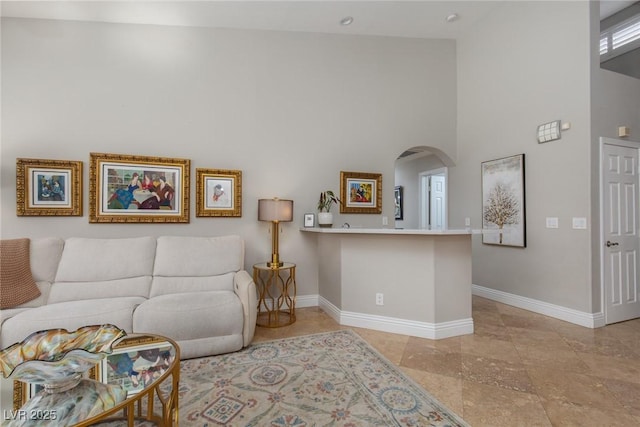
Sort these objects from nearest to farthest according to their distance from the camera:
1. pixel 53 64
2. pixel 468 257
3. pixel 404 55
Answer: pixel 468 257 → pixel 53 64 → pixel 404 55

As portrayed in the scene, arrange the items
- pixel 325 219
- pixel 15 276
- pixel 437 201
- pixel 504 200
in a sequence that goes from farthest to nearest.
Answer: pixel 437 201 → pixel 504 200 → pixel 325 219 → pixel 15 276

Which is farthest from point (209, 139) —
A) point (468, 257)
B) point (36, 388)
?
point (468, 257)

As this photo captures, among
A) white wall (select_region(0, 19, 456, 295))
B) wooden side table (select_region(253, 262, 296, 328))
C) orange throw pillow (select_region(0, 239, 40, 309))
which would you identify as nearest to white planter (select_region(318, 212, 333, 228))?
white wall (select_region(0, 19, 456, 295))

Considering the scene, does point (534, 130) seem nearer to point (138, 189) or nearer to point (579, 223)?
point (579, 223)

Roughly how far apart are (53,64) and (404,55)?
413 cm

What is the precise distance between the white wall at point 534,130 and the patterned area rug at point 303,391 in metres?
2.43

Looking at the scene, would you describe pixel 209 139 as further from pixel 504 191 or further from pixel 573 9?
pixel 573 9

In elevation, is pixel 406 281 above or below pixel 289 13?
below

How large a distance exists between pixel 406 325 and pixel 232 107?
10.1 ft

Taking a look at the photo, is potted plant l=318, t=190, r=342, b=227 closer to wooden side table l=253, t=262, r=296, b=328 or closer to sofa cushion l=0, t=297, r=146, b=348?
wooden side table l=253, t=262, r=296, b=328

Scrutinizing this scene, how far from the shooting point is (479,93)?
4289 mm

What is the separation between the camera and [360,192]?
13.4 feet

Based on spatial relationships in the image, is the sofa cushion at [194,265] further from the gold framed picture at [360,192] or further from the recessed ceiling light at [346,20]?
the recessed ceiling light at [346,20]

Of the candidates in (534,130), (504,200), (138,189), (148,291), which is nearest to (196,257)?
(148,291)
